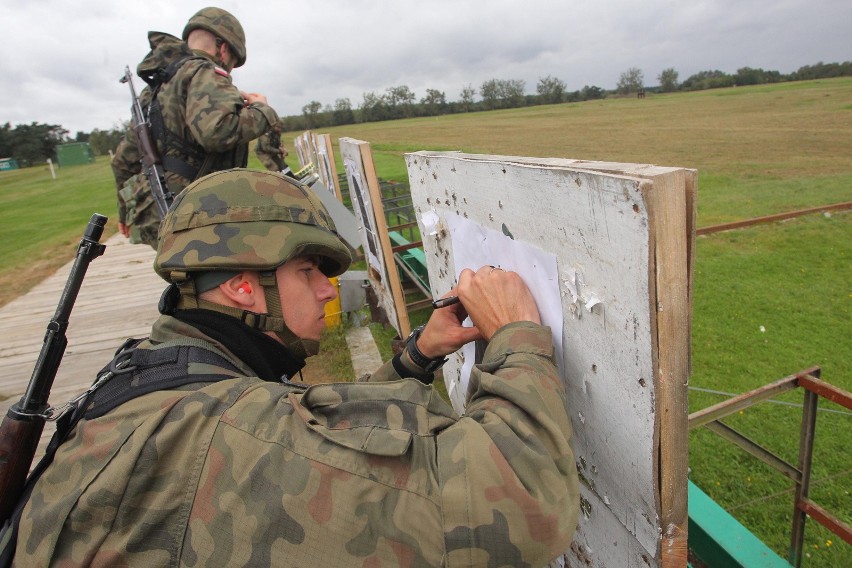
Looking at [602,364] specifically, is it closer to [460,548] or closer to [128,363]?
[460,548]

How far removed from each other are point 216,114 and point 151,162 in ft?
2.30

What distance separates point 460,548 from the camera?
2.89 feet

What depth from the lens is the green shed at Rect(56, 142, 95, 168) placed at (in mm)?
49375

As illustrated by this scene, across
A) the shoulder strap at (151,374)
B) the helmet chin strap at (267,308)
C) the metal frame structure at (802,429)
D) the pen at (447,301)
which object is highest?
the helmet chin strap at (267,308)

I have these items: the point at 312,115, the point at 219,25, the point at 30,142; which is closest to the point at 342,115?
the point at 312,115

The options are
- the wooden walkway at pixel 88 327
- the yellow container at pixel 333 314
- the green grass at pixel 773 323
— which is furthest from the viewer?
the yellow container at pixel 333 314

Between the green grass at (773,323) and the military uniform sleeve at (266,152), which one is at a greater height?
the military uniform sleeve at (266,152)

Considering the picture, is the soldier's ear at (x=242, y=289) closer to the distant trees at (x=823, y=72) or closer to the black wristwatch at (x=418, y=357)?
the black wristwatch at (x=418, y=357)

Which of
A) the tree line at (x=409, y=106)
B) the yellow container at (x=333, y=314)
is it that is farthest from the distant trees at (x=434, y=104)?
the yellow container at (x=333, y=314)

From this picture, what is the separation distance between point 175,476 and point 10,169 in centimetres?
6395

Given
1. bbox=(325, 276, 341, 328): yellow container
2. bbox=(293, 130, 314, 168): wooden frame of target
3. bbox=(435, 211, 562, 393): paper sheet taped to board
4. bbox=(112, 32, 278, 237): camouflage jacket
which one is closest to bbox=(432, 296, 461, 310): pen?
bbox=(435, 211, 562, 393): paper sheet taped to board

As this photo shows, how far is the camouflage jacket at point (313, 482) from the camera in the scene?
0.89 metres

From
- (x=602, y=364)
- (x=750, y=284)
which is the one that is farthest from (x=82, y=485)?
(x=750, y=284)

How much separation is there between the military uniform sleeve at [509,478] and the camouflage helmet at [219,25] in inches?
134
